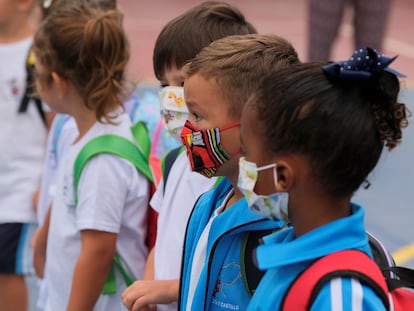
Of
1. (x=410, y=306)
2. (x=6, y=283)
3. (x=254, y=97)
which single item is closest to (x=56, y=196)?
(x=6, y=283)

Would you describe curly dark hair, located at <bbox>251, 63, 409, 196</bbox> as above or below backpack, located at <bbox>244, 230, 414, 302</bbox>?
above

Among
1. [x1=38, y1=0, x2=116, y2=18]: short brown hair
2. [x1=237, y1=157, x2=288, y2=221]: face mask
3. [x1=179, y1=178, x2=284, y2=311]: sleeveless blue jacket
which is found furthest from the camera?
[x1=38, y1=0, x2=116, y2=18]: short brown hair

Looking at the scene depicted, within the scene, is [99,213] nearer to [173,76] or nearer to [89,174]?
[89,174]

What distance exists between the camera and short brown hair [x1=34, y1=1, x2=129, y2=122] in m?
2.74

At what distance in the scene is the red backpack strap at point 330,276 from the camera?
1452 mm

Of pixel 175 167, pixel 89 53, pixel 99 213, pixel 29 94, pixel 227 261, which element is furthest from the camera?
pixel 29 94

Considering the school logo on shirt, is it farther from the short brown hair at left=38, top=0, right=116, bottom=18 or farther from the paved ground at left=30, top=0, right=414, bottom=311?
the short brown hair at left=38, top=0, right=116, bottom=18

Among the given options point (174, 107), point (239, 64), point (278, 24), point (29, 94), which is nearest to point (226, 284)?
point (239, 64)

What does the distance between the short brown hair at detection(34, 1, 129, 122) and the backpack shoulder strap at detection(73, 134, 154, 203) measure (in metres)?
0.11

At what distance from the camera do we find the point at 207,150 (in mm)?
1888

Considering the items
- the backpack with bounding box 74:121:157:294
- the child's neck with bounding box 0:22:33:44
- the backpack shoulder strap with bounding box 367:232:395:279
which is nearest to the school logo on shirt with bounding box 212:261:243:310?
the backpack shoulder strap with bounding box 367:232:395:279

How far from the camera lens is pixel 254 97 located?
166 centimetres

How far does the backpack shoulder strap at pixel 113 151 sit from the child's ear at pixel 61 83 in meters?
0.24

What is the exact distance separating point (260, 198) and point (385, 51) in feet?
28.3
